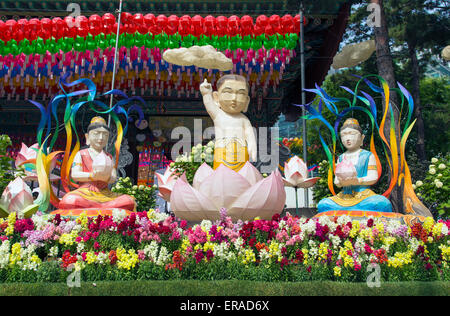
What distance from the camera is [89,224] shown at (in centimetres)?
384

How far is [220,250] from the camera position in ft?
11.6

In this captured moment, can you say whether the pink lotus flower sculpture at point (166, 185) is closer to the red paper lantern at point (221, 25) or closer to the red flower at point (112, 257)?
the red flower at point (112, 257)

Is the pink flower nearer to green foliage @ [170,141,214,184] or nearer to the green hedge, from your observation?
the green hedge

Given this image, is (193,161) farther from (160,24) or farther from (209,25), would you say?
(160,24)

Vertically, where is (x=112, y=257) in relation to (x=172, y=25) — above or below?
below

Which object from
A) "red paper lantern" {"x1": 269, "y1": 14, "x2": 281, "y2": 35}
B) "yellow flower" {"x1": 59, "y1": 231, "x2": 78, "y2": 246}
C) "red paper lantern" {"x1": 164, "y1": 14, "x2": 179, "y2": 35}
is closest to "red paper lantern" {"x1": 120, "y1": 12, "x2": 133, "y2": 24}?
"red paper lantern" {"x1": 164, "y1": 14, "x2": 179, "y2": 35}

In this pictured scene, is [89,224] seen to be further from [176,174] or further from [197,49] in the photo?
[197,49]

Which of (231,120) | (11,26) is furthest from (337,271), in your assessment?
(11,26)

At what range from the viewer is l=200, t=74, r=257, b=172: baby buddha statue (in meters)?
5.06

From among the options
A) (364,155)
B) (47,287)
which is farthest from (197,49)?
(47,287)

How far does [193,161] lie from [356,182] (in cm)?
261

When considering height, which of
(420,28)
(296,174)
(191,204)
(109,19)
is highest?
(420,28)

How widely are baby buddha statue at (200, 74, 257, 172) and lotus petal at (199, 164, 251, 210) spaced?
30.4 inches

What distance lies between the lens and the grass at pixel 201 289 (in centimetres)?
308
